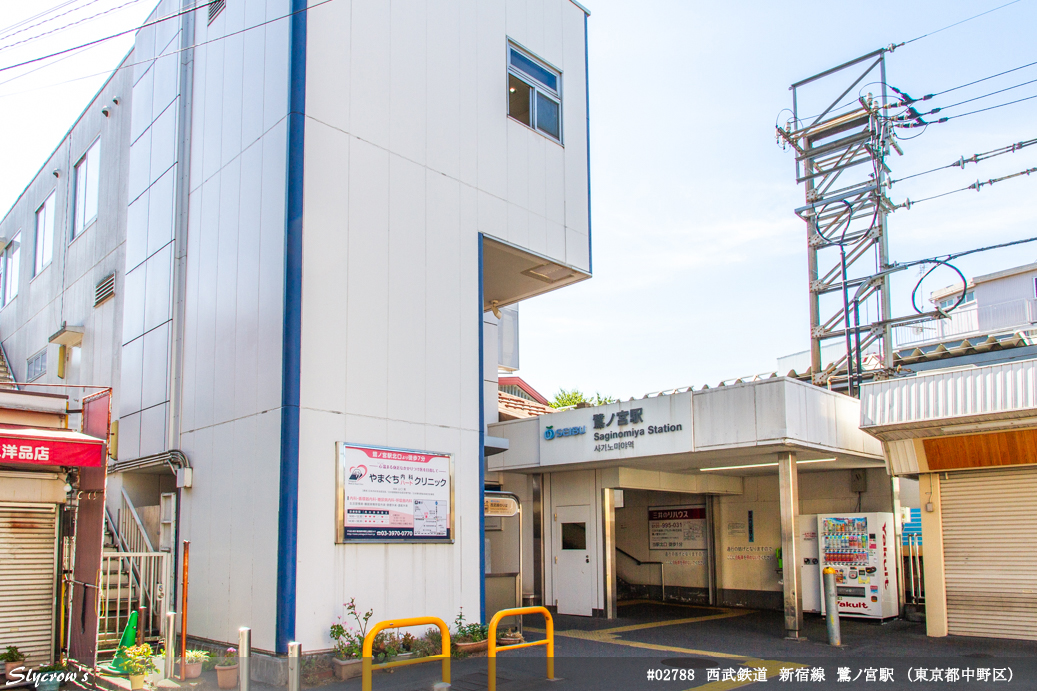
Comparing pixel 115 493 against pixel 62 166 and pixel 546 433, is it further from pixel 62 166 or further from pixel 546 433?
pixel 62 166

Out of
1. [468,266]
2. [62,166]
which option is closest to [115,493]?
[468,266]

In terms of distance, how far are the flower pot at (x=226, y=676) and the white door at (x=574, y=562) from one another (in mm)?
8762

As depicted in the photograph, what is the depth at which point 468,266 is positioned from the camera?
1243 centimetres

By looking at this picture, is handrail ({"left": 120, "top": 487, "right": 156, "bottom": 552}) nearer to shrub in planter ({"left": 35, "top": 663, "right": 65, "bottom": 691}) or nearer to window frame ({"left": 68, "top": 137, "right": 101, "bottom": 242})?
shrub in planter ({"left": 35, "top": 663, "right": 65, "bottom": 691})

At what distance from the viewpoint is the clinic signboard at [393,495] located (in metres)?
10.2

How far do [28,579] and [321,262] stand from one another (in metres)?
5.67


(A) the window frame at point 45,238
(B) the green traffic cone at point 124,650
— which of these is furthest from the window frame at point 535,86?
(A) the window frame at point 45,238

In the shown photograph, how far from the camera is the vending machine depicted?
15297 millimetres

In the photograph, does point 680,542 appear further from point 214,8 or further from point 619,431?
point 214,8

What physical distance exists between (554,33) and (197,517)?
406 inches

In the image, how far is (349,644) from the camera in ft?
31.9

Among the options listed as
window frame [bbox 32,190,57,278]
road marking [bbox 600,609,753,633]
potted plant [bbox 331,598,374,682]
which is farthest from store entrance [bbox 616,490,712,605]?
window frame [bbox 32,190,57,278]

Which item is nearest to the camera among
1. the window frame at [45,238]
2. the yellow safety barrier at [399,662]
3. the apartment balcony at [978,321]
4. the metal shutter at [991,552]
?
the yellow safety barrier at [399,662]

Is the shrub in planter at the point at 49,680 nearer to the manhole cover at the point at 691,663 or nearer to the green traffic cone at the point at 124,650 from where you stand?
the green traffic cone at the point at 124,650
